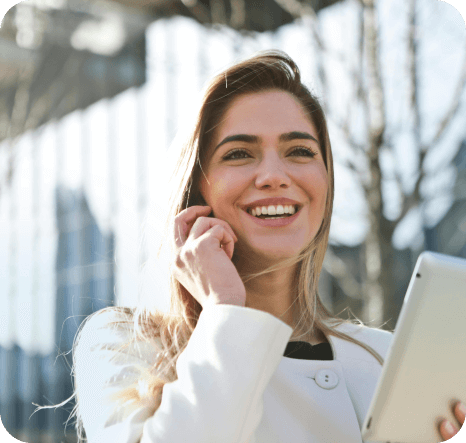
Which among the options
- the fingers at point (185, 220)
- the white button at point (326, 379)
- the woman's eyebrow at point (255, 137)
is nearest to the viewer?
the white button at point (326, 379)

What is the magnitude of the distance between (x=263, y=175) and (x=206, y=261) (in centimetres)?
39

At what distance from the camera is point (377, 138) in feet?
Result: 10.9

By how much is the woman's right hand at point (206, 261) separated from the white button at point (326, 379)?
1.23 ft

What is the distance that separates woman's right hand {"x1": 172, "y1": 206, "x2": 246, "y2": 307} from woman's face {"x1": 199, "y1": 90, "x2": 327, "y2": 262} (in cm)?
13

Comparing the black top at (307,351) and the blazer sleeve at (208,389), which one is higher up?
the blazer sleeve at (208,389)

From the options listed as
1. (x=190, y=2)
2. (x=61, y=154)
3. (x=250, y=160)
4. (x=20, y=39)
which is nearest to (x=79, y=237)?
(x=61, y=154)

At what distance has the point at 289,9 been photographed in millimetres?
3646

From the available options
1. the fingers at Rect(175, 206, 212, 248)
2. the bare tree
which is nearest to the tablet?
the fingers at Rect(175, 206, 212, 248)

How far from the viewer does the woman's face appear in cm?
175

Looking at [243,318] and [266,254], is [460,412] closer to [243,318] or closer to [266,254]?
[243,318]

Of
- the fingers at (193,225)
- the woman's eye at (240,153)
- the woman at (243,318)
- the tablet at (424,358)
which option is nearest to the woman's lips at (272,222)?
the woman at (243,318)

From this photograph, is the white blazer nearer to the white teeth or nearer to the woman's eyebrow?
the white teeth

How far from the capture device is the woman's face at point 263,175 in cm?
175

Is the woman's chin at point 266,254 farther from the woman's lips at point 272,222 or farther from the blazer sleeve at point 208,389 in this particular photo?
the blazer sleeve at point 208,389
